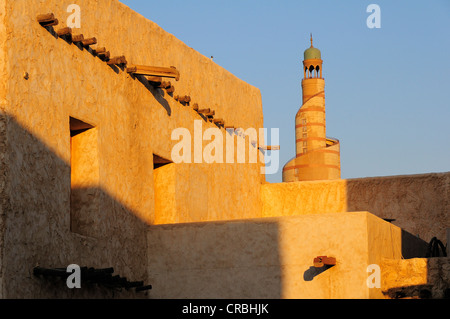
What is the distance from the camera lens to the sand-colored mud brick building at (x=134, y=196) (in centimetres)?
967

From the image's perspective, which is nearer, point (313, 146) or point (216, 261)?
point (216, 261)

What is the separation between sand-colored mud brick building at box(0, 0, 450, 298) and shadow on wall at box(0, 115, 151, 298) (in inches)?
0.8

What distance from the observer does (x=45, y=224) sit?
9922 millimetres

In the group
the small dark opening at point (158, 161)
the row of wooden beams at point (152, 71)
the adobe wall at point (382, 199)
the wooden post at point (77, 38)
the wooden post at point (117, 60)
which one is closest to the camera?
the wooden post at point (77, 38)

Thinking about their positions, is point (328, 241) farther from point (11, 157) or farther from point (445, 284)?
point (11, 157)

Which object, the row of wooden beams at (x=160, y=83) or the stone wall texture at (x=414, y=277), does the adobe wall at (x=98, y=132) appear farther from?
the stone wall texture at (x=414, y=277)

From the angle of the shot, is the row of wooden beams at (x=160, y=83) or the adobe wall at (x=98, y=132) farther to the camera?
the row of wooden beams at (x=160, y=83)

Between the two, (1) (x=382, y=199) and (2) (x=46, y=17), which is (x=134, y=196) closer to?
(2) (x=46, y=17)

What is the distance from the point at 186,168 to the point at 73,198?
11.4 ft

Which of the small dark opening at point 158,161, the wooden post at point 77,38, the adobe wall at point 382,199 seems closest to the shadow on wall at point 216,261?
the small dark opening at point 158,161

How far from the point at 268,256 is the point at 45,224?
386 cm

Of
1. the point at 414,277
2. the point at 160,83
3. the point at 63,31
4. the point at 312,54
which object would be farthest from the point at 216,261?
the point at 312,54

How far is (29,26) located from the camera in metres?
9.96

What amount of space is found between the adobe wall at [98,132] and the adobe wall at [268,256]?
500mm
